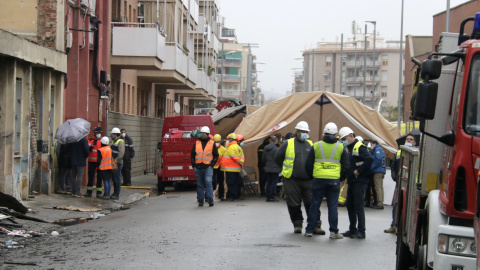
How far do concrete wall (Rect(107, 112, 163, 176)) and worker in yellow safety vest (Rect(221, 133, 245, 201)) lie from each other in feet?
31.0

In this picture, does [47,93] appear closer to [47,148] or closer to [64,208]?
[47,148]

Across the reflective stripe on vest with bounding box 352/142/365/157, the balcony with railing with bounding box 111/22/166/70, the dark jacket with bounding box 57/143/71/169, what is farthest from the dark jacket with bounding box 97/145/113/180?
the balcony with railing with bounding box 111/22/166/70

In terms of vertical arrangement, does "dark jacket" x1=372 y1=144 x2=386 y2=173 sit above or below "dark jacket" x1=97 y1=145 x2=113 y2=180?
above

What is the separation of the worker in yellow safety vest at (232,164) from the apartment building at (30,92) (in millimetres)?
4540

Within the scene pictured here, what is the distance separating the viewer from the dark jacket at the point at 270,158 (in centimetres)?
2243

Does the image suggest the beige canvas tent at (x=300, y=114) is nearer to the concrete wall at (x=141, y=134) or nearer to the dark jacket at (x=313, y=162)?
the concrete wall at (x=141, y=134)

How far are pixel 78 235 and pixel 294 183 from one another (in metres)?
3.76

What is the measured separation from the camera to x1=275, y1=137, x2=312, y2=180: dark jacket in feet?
47.6

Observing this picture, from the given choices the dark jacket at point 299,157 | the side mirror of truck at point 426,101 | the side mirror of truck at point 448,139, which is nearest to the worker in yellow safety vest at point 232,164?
the dark jacket at point 299,157

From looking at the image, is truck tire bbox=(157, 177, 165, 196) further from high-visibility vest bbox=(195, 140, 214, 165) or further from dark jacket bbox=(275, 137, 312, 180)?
dark jacket bbox=(275, 137, 312, 180)

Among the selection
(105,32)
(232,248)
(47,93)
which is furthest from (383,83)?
(232,248)

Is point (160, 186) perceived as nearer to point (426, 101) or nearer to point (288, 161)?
point (288, 161)

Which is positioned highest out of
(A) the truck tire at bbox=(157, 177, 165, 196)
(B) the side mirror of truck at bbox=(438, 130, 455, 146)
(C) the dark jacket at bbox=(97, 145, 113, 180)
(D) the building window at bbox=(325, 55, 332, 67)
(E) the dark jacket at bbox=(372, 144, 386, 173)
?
(D) the building window at bbox=(325, 55, 332, 67)

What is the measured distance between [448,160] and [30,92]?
13.8 meters
